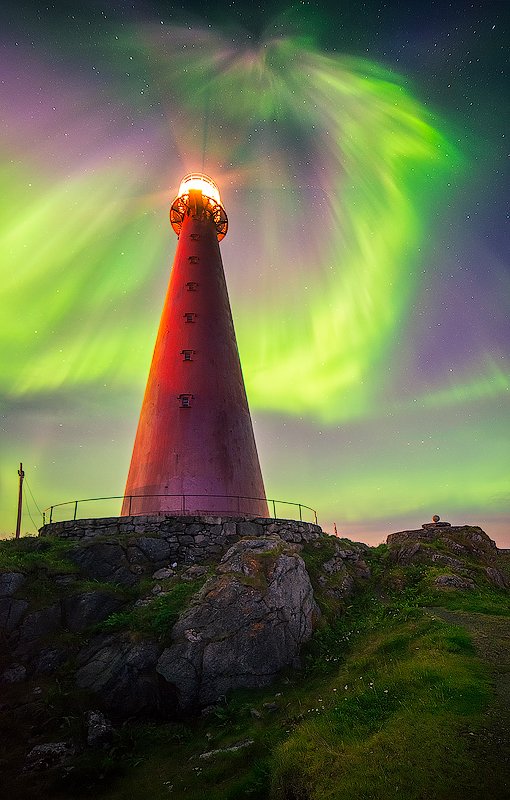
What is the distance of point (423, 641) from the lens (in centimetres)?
1081

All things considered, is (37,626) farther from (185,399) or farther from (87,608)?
(185,399)

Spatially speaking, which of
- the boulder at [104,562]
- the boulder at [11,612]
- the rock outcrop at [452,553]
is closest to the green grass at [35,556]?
the boulder at [104,562]

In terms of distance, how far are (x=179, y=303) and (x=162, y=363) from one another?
3.45 meters

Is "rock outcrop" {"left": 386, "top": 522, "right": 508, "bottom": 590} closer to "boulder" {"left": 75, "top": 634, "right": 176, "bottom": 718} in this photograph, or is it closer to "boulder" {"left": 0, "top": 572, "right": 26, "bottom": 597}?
"boulder" {"left": 75, "top": 634, "right": 176, "bottom": 718}

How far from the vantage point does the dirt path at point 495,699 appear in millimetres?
5871

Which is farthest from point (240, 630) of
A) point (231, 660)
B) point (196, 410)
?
point (196, 410)

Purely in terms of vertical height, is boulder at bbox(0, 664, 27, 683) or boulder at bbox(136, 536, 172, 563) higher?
boulder at bbox(136, 536, 172, 563)

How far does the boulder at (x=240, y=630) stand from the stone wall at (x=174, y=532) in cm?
302

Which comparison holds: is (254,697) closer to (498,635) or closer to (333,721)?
Answer: (333,721)

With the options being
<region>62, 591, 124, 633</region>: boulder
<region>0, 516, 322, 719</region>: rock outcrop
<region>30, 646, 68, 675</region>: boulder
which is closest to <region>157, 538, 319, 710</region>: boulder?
<region>0, 516, 322, 719</region>: rock outcrop

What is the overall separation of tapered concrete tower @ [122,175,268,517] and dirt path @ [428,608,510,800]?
387 inches

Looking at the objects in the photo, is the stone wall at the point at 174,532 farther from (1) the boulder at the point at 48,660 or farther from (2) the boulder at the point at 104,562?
(1) the boulder at the point at 48,660

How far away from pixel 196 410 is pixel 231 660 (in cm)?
1111

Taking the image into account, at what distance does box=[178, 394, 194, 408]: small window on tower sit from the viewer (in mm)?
20422
